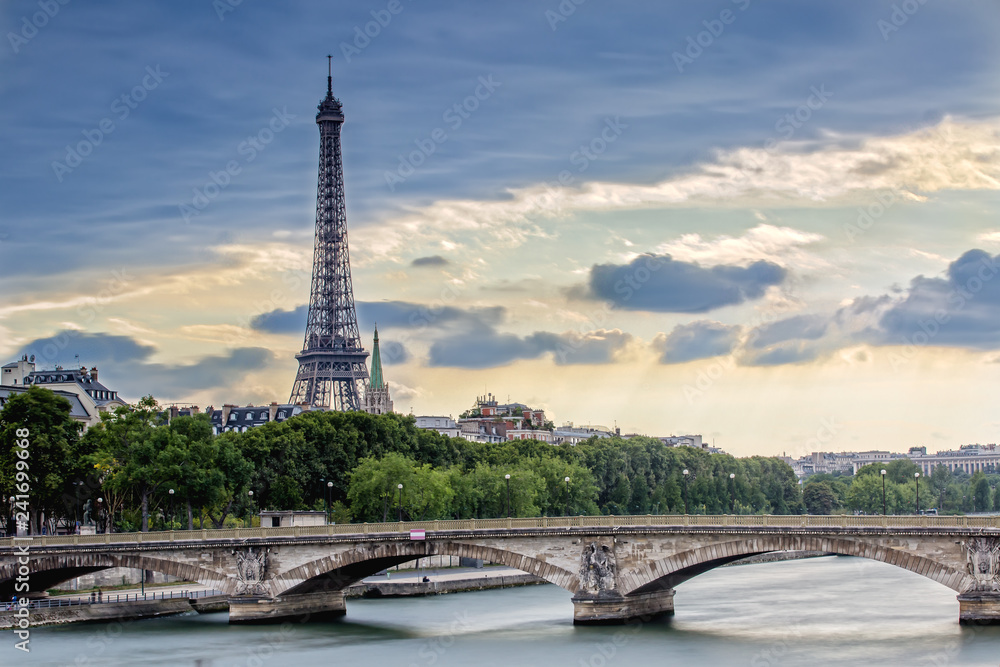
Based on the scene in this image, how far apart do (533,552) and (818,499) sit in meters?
133

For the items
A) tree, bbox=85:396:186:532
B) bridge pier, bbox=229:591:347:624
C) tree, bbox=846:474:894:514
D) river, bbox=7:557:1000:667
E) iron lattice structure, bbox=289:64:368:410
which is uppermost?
iron lattice structure, bbox=289:64:368:410

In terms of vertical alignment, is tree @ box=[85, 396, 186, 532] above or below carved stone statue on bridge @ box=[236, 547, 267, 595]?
above

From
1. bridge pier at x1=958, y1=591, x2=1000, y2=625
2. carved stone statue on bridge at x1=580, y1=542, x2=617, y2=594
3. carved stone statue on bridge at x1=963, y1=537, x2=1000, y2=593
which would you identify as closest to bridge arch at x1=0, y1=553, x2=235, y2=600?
carved stone statue on bridge at x1=580, y1=542, x2=617, y2=594

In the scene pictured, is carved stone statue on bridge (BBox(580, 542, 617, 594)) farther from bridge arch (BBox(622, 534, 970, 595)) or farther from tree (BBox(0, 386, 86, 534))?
tree (BBox(0, 386, 86, 534))

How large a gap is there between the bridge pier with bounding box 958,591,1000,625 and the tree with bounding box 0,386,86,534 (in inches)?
1939

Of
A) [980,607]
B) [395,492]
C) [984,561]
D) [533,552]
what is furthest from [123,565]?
[984,561]

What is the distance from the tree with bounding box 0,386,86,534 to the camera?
245 ft

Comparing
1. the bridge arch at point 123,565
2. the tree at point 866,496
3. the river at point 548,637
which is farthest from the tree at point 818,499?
the bridge arch at point 123,565

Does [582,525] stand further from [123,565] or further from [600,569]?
[123,565]

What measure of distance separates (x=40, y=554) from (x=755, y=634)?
3460 cm

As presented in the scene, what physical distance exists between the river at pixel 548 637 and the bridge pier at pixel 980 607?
0.55 m

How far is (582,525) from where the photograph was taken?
205 ft

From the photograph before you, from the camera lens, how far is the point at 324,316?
160 metres
